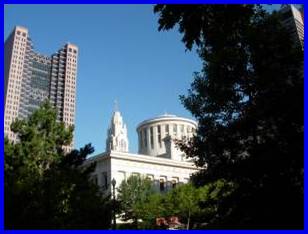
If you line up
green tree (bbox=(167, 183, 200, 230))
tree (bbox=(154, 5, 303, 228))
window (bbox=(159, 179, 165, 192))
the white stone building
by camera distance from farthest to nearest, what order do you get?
window (bbox=(159, 179, 165, 192)) < the white stone building < green tree (bbox=(167, 183, 200, 230)) < tree (bbox=(154, 5, 303, 228))

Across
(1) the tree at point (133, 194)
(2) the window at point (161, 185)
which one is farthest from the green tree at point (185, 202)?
(2) the window at point (161, 185)

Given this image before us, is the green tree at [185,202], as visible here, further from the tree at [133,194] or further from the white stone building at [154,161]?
the tree at [133,194]

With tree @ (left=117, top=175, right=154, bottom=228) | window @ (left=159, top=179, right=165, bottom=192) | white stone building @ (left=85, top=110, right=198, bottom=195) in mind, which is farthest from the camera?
window @ (left=159, top=179, right=165, bottom=192)

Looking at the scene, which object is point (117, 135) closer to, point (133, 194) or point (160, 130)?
point (160, 130)

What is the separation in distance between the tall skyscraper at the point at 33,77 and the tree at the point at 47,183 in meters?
125

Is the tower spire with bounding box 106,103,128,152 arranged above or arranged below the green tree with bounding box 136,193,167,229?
above

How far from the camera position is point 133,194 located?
50.3m

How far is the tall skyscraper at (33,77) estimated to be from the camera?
5773 inches

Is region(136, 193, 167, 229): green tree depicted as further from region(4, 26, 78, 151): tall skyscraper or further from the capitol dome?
region(4, 26, 78, 151): tall skyscraper

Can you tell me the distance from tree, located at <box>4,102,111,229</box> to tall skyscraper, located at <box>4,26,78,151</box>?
411 feet

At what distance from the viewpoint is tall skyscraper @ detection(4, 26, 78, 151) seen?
5773 inches

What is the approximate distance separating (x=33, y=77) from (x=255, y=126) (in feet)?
477

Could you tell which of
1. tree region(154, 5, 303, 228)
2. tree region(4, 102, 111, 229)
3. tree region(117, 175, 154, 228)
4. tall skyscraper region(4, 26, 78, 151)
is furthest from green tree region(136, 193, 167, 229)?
tall skyscraper region(4, 26, 78, 151)

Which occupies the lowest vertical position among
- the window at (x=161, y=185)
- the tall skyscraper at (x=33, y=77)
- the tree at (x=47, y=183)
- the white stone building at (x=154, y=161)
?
the tree at (x=47, y=183)
